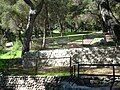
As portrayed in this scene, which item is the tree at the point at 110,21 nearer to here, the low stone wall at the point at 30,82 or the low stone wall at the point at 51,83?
the low stone wall at the point at 51,83

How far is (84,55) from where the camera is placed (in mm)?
22156

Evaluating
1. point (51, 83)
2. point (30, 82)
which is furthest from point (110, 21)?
point (30, 82)

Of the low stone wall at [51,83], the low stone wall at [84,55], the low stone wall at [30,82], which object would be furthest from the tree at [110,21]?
the low stone wall at [84,55]

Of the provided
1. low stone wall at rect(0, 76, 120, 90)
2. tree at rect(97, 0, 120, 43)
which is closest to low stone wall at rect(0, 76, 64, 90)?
low stone wall at rect(0, 76, 120, 90)

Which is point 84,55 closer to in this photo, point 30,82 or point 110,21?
point 30,82

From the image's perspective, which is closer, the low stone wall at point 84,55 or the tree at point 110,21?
the tree at point 110,21

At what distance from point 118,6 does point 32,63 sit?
1955cm

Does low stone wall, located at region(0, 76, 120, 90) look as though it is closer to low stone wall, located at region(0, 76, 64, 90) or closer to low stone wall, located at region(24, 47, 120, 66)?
low stone wall, located at region(0, 76, 64, 90)

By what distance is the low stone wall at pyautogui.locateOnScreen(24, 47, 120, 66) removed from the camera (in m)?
21.4

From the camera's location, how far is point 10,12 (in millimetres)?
35000

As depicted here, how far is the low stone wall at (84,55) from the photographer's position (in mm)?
21438

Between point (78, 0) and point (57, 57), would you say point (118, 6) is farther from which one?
point (57, 57)

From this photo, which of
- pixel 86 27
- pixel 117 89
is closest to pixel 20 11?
pixel 117 89

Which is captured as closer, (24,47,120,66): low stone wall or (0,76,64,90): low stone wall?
(0,76,64,90): low stone wall
